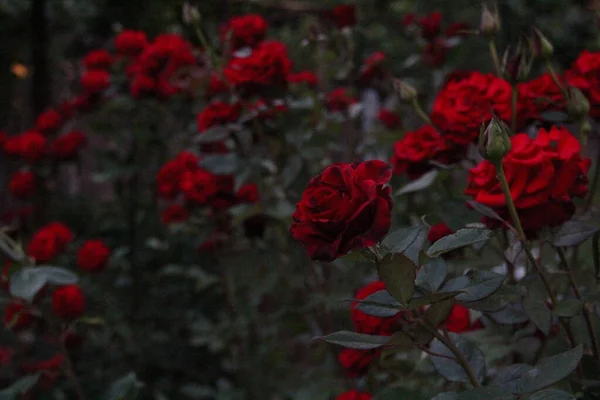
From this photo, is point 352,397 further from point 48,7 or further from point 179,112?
point 48,7

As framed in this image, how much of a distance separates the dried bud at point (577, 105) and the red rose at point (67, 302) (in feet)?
3.20

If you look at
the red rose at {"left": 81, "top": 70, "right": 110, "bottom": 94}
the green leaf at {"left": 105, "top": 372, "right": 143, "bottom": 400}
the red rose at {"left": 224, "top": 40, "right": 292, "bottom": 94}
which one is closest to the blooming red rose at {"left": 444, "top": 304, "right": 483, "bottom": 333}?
the green leaf at {"left": 105, "top": 372, "right": 143, "bottom": 400}

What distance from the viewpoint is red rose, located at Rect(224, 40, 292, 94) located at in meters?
1.34

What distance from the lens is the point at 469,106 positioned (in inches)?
35.3

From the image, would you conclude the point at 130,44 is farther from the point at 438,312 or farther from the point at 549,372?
the point at 549,372

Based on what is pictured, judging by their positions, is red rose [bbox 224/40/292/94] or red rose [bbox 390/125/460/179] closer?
red rose [bbox 390/125/460/179]

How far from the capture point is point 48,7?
294 centimetres

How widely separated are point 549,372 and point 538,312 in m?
0.10

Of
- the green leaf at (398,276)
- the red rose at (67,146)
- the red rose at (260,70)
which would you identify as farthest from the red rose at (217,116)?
the red rose at (67,146)

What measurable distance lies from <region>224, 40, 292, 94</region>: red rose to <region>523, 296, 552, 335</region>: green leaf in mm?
730

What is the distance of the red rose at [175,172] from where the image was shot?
1.69m

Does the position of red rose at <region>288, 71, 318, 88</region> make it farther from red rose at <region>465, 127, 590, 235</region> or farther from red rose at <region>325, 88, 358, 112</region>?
red rose at <region>465, 127, 590, 235</region>

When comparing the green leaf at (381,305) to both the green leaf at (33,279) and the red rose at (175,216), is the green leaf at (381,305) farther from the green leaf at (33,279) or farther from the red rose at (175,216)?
the red rose at (175,216)

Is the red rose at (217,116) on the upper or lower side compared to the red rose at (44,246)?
upper
